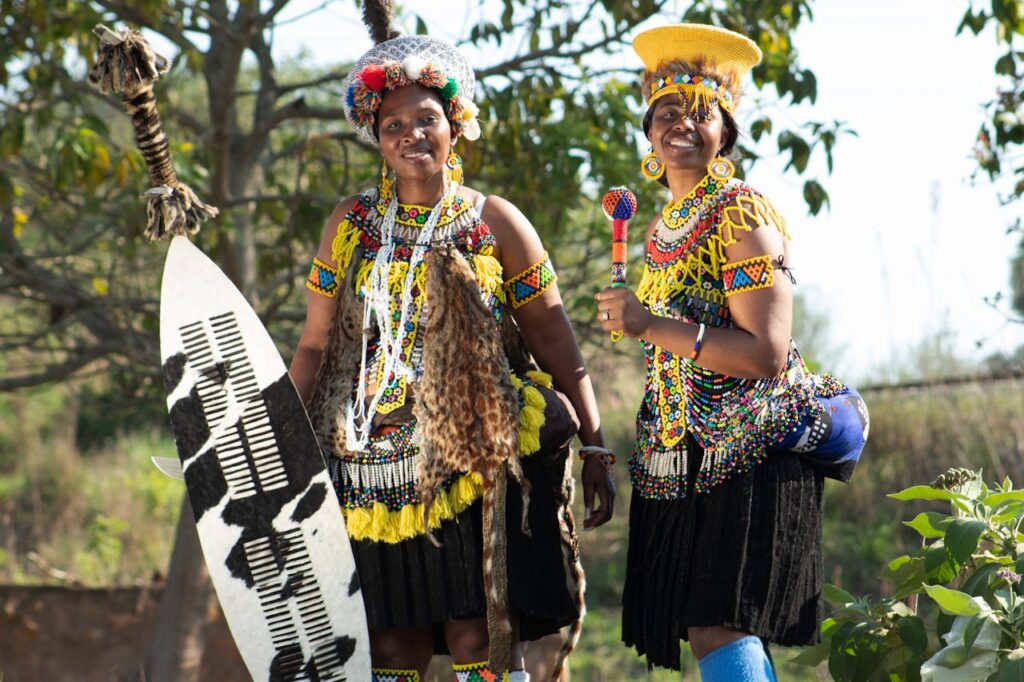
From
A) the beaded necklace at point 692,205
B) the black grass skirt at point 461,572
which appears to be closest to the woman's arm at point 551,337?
the black grass skirt at point 461,572

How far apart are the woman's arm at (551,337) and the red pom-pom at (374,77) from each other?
0.40 metres

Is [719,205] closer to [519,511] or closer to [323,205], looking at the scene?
[519,511]

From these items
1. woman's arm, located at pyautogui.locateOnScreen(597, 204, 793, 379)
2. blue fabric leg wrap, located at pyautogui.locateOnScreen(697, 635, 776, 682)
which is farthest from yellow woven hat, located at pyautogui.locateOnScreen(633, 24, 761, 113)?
blue fabric leg wrap, located at pyautogui.locateOnScreen(697, 635, 776, 682)

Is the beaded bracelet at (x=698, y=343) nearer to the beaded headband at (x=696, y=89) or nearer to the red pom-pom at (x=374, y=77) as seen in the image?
the beaded headband at (x=696, y=89)

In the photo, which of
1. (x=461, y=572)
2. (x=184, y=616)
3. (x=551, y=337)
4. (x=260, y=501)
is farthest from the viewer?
(x=184, y=616)

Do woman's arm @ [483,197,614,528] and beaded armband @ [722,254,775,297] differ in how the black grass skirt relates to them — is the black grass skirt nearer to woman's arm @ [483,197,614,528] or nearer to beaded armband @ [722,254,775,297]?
woman's arm @ [483,197,614,528]

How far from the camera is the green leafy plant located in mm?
2840

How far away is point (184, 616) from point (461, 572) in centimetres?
298

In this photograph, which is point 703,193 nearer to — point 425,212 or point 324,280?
point 425,212

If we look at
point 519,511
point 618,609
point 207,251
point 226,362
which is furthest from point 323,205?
point 618,609

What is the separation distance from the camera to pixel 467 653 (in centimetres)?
306

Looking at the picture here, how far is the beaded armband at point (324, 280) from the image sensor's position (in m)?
3.32

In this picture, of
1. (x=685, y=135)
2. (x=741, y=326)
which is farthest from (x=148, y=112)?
(x=741, y=326)

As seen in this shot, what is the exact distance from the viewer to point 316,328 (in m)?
3.35
